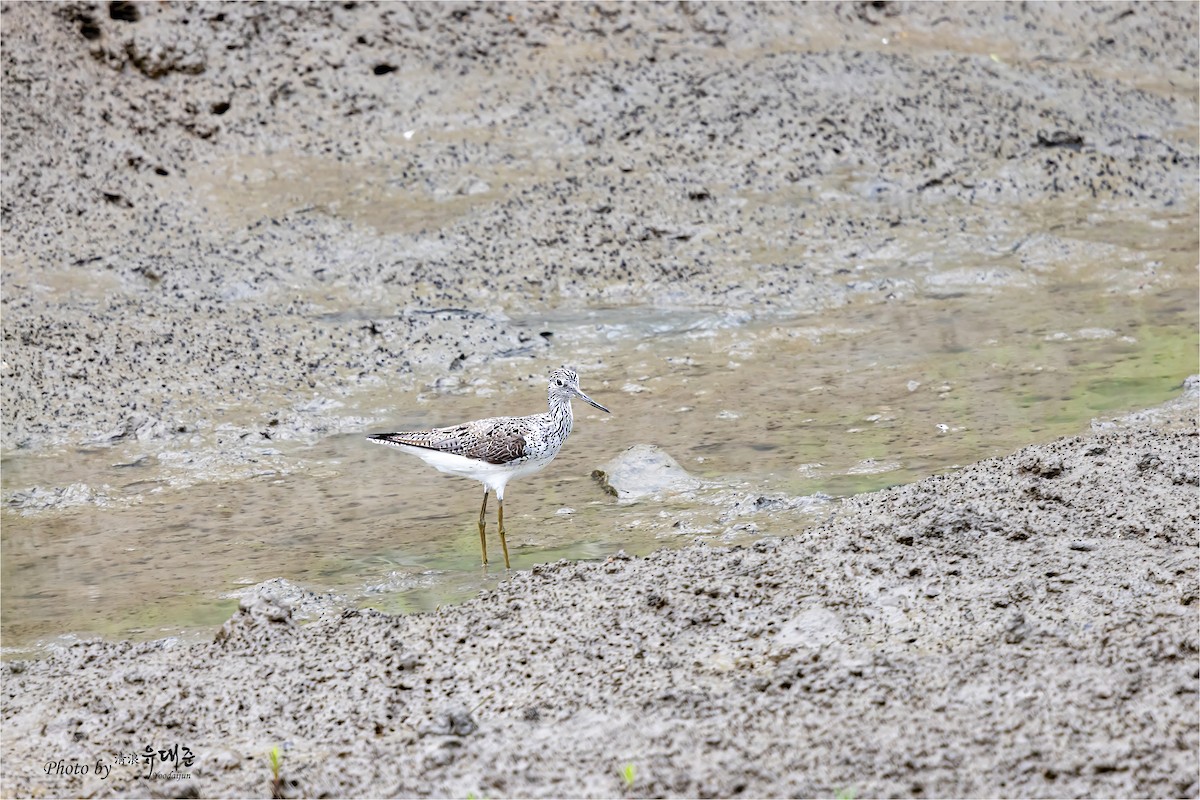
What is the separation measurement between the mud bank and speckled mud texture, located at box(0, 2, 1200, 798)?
2 centimetres

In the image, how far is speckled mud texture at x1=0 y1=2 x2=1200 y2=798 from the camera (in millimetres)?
3965

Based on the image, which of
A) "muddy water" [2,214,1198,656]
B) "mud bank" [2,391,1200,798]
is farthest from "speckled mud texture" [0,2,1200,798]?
"muddy water" [2,214,1198,656]

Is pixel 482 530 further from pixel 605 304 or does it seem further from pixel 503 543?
pixel 605 304

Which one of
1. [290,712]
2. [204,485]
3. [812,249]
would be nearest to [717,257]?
[812,249]

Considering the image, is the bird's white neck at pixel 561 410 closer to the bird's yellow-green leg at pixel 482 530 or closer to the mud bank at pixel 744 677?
the bird's yellow-green leg at pixel 482 530

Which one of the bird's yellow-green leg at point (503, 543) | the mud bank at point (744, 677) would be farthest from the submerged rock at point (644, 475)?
the mud bank at point (744, 677)

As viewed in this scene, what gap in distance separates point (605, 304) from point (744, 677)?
596 centimetres

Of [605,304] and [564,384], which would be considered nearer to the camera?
[564,384]

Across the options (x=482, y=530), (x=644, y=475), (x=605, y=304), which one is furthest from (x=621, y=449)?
(x=605, y=304)

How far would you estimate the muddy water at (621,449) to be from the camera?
6.21 metres

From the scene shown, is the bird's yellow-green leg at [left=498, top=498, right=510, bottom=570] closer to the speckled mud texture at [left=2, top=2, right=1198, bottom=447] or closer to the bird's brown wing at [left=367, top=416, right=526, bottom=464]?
the bird's brown wing at [left=367, top=416, right=526, bottom=464]

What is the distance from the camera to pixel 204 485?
7.49 metres

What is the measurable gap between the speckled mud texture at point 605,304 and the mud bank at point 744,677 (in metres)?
0.02

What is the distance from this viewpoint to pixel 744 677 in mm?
4289
